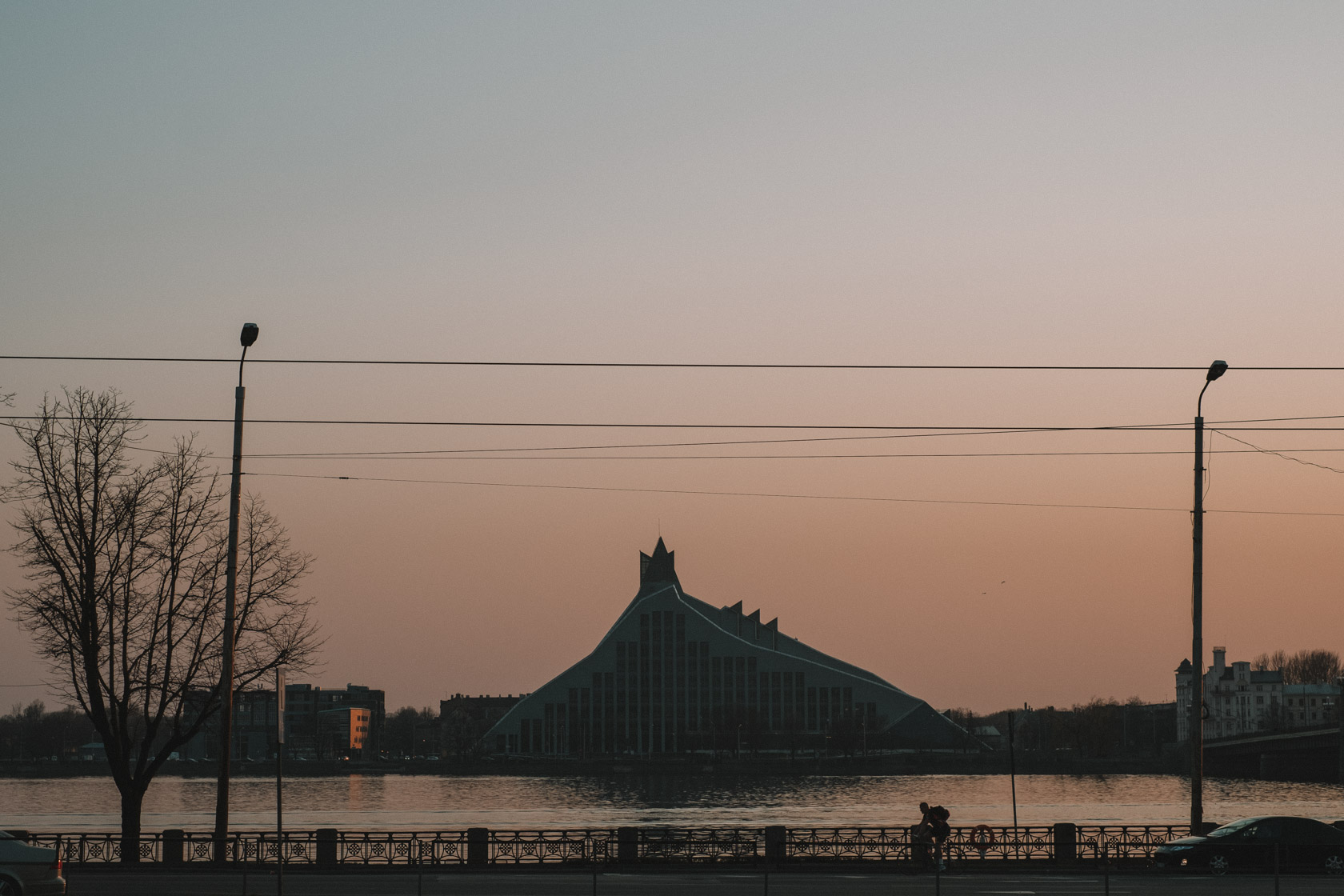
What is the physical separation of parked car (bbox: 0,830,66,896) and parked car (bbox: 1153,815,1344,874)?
2358 centimetres

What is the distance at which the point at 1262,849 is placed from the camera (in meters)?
31.9

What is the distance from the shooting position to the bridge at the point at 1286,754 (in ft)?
419

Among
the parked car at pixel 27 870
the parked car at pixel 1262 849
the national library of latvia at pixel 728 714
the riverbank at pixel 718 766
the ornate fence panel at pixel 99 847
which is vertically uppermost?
the parked car at pixel 27 870

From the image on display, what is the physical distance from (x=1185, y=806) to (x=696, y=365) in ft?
278

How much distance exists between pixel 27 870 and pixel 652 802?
3784 inches

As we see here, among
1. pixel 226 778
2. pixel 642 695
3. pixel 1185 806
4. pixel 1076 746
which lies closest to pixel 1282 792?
pixel 1185 806

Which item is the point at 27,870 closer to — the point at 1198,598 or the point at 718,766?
the point at 1198,598

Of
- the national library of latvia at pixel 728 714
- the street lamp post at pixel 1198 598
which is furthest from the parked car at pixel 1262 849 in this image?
the national library of latvia at pixel 728 714

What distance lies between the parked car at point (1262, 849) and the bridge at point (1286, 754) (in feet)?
319

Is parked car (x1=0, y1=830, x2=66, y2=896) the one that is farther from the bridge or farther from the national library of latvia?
the national library of latvia

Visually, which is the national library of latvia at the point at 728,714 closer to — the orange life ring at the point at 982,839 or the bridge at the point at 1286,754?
the bridge at the point at 1286,754

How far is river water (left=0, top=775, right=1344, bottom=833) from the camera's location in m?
86.9

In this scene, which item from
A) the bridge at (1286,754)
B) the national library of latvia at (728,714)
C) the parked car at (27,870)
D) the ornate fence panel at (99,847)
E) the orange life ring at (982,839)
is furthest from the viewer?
the national library of latvia at (728,714)

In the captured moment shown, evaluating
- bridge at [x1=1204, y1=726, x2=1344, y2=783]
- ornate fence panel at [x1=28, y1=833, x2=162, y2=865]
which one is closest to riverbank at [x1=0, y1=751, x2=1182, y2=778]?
bridge at [x1=1204, y1=726, x2=1344, y2=783]
